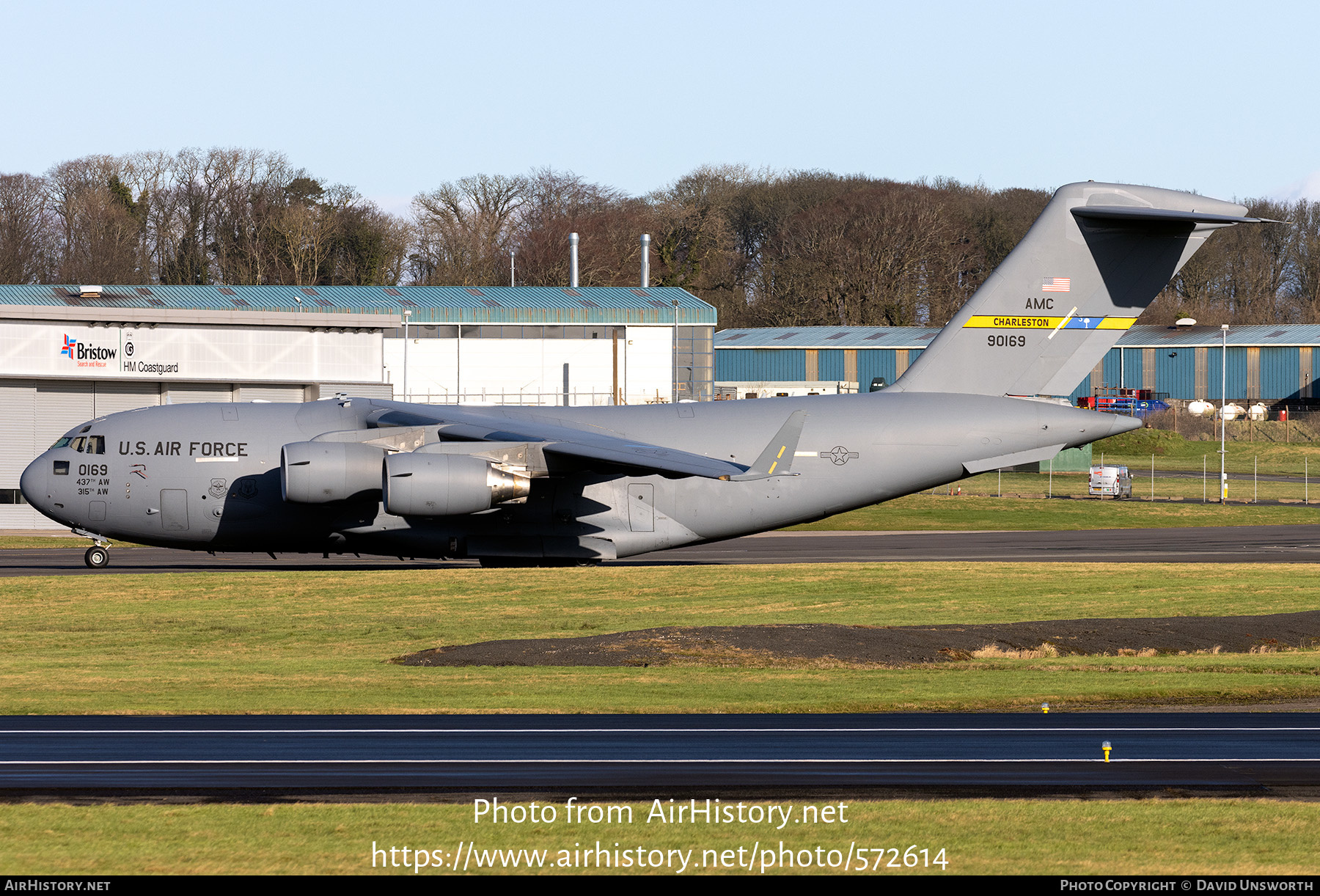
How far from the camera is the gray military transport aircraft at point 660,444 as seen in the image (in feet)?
93.8

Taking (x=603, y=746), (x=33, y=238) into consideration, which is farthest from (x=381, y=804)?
(x=33, y=238)

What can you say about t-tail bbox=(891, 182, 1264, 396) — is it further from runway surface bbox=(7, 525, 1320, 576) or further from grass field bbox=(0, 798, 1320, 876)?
grass field bbox=(0, 798, 1320, 876)

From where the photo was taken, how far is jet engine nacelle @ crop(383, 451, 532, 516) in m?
27.0

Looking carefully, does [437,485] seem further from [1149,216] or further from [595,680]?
[1149,216]

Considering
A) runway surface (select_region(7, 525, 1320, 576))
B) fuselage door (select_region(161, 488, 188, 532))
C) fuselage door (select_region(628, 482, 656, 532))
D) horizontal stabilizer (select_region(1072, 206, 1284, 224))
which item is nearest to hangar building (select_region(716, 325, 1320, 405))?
runway surface (select_region(7, 525, 1320, 576))

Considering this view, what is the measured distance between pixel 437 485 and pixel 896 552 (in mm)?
15853

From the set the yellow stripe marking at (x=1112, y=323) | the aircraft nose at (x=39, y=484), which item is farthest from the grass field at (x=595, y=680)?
the yellow stripe marking at (x=1112, y=323)

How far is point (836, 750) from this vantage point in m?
12.7

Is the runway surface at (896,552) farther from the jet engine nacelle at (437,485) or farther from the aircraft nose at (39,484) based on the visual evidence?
the jet engine nacelle at (437,485)

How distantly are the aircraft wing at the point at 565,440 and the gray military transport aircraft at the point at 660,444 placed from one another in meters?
0.09

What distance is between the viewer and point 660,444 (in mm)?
29562

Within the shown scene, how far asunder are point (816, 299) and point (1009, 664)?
11075 centimetres
